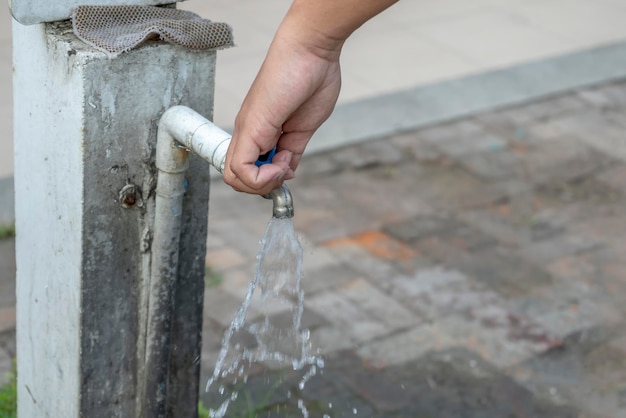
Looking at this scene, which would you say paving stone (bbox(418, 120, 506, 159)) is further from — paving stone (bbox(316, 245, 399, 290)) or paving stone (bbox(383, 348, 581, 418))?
paving stone (bbox(383, 348, 581, 418))

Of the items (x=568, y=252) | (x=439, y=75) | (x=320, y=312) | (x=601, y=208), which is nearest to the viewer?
(x=320, y=312)

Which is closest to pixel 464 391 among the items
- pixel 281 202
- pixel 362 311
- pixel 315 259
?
pixel 362 311

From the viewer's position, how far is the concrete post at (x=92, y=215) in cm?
192

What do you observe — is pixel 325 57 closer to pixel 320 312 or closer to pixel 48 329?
pixel 48 329

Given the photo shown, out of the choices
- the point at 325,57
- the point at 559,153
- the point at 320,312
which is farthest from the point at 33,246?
the point at 559,153

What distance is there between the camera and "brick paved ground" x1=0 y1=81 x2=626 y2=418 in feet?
11.0

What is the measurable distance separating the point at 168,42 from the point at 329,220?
2430 millimetres

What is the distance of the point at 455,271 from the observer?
404cm

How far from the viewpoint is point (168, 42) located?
6.43ft

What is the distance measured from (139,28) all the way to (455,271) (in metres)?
2.35

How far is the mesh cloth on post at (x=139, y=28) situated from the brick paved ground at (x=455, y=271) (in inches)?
56.7

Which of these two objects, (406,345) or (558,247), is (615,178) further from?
(406,345)

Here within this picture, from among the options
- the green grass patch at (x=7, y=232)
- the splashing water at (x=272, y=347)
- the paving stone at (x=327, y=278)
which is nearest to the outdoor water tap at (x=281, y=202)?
the splashing water at (x=272, y=347)

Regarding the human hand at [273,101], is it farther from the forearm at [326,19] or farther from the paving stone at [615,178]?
the paving stone at [615,178]
